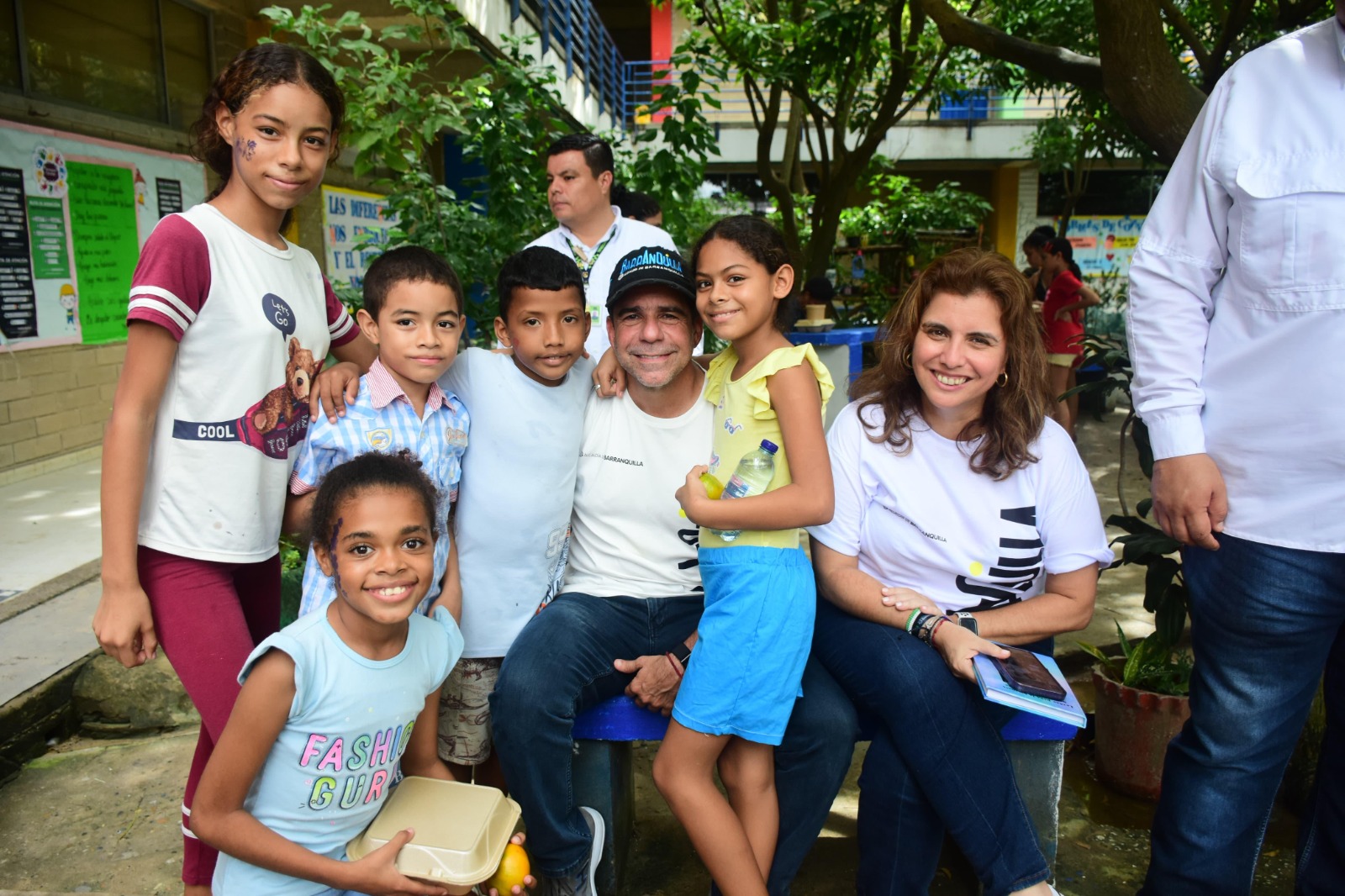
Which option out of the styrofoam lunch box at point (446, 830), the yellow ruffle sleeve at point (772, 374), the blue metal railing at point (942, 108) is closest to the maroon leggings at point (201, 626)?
the styrofoam lunch box at point (446, 830)

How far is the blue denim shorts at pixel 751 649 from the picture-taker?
201 cm

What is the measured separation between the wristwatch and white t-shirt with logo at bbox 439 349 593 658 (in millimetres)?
349

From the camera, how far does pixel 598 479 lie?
7.70 feet

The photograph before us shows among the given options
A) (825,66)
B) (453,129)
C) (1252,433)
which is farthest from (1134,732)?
(825,66)

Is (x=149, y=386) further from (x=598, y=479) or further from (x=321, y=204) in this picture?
(x=321, y=204)

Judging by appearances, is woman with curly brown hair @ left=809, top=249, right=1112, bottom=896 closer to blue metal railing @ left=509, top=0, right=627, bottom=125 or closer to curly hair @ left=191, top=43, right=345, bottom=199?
curly hair @ left=191, top=43, right=345, bottom=199

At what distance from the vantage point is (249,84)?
1.89 meters

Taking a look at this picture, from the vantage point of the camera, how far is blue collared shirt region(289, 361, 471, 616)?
2.00m

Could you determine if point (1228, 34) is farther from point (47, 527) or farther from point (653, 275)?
point (47, 527)

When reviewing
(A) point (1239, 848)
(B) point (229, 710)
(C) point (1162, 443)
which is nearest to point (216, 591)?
(B) point (229, 710)

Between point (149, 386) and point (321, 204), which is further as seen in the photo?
point (321, 204)

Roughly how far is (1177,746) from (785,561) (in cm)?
86

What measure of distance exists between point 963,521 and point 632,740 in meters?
0.92

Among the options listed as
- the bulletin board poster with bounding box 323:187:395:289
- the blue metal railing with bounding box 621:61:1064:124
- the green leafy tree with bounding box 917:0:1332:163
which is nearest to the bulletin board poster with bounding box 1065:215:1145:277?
the blue metal railing with bounding box 621:61:1064:124
